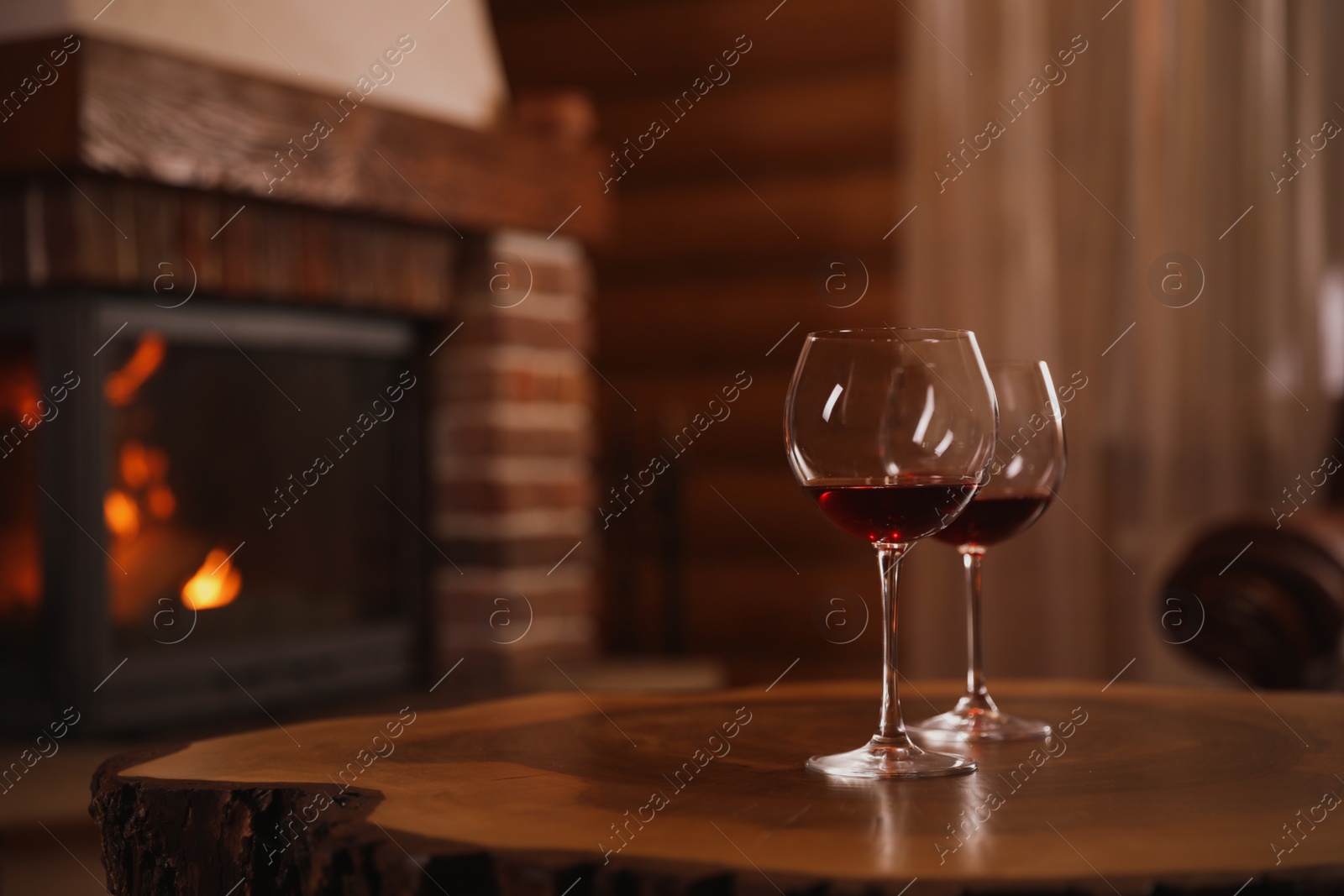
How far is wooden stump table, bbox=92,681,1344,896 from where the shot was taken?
29.2 inches

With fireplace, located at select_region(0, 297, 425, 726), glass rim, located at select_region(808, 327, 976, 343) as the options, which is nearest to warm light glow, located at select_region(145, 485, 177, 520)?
fireplace, located at select_region(0, 297, 425, 726)

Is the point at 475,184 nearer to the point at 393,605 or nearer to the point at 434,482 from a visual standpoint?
the point at 434,482

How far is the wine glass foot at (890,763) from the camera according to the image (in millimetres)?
959

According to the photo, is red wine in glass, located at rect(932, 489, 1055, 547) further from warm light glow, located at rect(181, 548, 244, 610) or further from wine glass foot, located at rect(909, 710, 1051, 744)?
warm light glow, located at rect(181, 548, 244, 610)

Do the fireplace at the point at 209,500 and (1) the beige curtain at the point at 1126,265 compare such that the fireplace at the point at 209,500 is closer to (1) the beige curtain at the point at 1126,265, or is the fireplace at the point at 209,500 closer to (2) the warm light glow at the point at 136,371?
(2) the warm light glow at the point at 136,371

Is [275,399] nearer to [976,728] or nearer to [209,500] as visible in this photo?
[209,500]

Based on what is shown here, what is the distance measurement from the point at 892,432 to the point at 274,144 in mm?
1658

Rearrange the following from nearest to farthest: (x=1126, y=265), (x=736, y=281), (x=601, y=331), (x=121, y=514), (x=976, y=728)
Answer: (x=976, y=728) → (x=121, y=514) → (x=1126, y=265) → (x=736, y=281) → (x=601, y=331)

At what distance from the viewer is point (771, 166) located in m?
4.01

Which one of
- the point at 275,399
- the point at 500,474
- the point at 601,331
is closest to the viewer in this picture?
the point at 275,399

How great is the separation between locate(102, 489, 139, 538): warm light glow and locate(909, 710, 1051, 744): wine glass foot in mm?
1490

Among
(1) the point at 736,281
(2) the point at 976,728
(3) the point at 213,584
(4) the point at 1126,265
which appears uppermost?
(1) the point at 736,281

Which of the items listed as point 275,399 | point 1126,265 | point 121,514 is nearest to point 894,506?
point 121,514

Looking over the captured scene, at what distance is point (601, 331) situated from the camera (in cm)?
423
